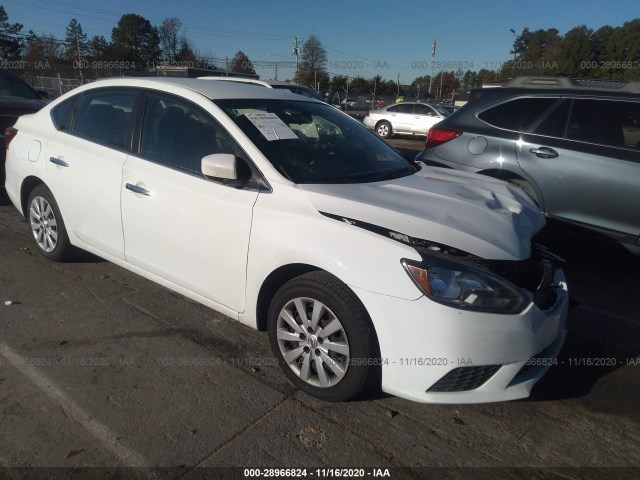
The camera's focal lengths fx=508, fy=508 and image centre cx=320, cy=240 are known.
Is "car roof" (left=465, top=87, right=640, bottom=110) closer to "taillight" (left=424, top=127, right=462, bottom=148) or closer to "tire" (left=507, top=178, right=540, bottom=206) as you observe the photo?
"taillight" (left=424, top=127, right=462, bottom=148)

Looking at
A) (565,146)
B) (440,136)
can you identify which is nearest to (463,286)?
(565,146)

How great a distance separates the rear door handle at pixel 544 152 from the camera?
4.98 meters

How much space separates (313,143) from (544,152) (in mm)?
2743

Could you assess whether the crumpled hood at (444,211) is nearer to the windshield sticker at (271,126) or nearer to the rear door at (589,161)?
the windshield sticker at (271,126)

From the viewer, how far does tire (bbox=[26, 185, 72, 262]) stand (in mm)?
4406

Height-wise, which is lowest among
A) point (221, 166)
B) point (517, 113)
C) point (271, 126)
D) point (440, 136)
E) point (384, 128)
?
point (384, 128)

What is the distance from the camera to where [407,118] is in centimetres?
2028

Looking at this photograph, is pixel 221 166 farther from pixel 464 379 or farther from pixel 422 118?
pixel 422 118

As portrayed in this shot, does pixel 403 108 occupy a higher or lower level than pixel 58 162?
higher

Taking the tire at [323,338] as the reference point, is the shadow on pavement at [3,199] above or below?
below

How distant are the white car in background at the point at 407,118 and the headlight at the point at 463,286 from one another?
18118mm

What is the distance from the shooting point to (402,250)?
2.45 metres

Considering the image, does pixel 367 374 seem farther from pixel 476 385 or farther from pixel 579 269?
pixel 579 269

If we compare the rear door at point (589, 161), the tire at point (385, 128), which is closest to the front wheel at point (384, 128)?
the tire at point (385, 128)
